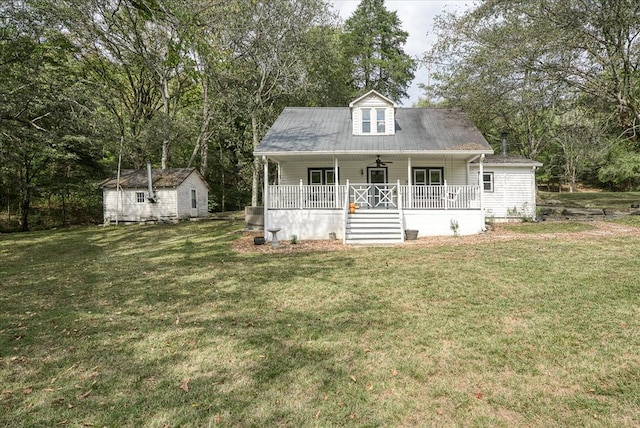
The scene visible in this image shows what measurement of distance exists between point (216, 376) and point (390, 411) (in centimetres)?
182

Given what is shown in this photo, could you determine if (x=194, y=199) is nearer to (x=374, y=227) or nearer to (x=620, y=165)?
(x=374, y=227)

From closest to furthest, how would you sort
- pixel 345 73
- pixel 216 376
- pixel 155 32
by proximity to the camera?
pixel 216 376 < pixel 155 32 < pixel 345 73

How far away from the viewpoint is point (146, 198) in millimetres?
21656

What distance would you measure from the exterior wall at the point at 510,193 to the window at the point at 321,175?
23.8 ft

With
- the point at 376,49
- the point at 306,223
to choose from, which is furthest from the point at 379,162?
the point at 376,49

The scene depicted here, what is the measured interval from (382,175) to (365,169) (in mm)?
912

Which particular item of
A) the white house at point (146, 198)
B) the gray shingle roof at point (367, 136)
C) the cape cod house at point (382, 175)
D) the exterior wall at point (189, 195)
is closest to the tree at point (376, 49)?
the gray shingle roof at point (367, 136)

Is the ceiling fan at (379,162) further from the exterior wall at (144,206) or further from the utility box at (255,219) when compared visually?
the exterior wall at (144,206)

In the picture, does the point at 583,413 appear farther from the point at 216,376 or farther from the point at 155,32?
the point at 155,32

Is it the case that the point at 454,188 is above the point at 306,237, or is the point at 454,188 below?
above

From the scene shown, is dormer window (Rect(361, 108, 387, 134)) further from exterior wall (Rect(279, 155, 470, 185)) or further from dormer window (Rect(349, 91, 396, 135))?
exterior wall (Rect(279, 155, 470, 185))

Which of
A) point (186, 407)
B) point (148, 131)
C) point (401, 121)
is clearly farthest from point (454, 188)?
point (148, 131)

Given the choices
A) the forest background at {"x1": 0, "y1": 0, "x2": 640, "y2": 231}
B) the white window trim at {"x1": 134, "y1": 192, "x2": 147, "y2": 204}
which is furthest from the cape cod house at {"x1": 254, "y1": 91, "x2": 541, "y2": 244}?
the white window trim at {"x1": 134, "y1": 192, "x2": 147, "y2": 204}

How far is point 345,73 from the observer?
30.8 m
